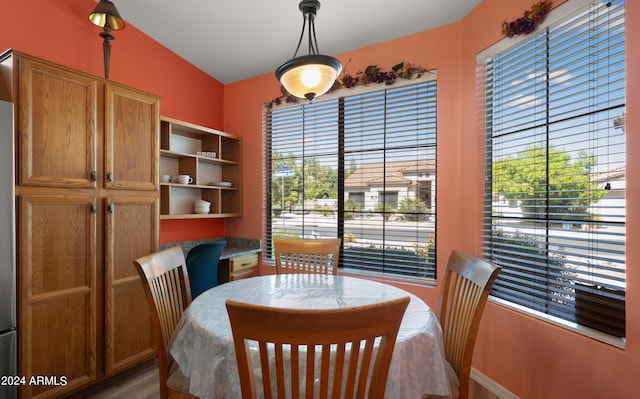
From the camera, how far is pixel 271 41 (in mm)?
2822

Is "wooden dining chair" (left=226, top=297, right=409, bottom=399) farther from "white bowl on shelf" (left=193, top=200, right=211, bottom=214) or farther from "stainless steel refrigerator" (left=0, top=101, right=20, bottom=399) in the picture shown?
"white bowl on shelf" (left=193, top=200, right=211, bottom=214)

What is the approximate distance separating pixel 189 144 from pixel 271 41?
137cm

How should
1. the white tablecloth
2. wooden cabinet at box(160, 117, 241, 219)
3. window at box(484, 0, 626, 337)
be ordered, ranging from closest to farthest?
the white tablecloth, window at box(484, 0, 626, 337), wooden cabinet at box(160, 117, 241, 219)

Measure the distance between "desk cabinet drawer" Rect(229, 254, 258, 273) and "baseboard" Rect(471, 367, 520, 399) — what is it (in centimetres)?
224

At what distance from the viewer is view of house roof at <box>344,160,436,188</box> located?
8.45 feet

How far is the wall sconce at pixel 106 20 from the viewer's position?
217cm

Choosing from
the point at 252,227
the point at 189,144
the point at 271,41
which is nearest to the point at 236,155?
the point at 189,144

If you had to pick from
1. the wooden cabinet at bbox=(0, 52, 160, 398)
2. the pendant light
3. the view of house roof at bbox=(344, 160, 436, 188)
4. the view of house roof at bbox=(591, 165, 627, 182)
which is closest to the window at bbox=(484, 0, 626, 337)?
the view of house roof at bbox=(591, 165, 627, 182)

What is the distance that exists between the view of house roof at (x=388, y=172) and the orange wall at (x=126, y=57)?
1.80 metres

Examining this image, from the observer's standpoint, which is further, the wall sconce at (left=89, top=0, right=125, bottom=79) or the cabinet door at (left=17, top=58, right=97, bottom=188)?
the wall sconce at (left=89, top=0, right=125, bottom=79)

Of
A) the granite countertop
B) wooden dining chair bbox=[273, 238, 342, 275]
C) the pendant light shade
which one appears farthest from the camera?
the granite countertop

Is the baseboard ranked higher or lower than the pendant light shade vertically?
lower

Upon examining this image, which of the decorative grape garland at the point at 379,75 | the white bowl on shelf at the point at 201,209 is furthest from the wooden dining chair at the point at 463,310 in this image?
the white bowl on shelf at the point at 201,209

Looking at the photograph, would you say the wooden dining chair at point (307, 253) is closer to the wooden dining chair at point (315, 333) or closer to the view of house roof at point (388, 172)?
the view of house roof at point (388, 172)
